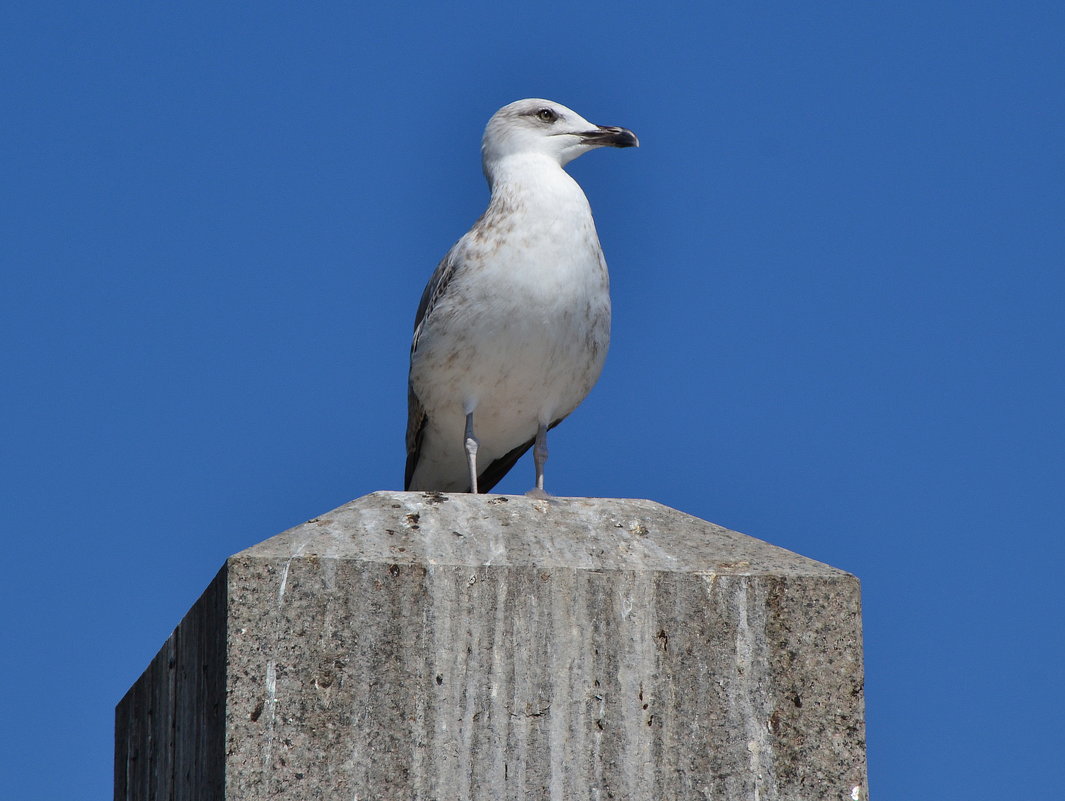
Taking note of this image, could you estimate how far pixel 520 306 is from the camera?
647cm

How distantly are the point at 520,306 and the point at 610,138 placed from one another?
1.26 meters

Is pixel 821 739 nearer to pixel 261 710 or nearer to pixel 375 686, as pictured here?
pixel 375 686

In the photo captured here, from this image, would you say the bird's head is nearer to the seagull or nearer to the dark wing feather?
the seagull

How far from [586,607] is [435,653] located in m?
0.47

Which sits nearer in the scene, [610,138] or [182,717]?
[182,717]

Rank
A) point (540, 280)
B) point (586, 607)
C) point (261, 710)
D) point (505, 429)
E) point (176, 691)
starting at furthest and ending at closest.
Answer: point (505, 429), point (540, 280), point (176, 691), point (586, 607), point (261, 710)

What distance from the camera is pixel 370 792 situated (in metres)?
3.95

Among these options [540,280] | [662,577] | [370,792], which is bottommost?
[370,792]

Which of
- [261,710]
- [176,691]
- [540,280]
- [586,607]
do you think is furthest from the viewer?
[540,280]

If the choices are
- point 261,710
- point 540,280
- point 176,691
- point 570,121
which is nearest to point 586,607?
point 261,710

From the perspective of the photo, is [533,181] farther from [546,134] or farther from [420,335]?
[420,335]

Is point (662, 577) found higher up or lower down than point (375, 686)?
higher up

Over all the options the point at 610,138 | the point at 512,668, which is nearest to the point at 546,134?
the point at 610,138

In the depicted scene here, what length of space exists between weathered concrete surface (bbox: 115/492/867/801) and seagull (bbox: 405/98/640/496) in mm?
2135
